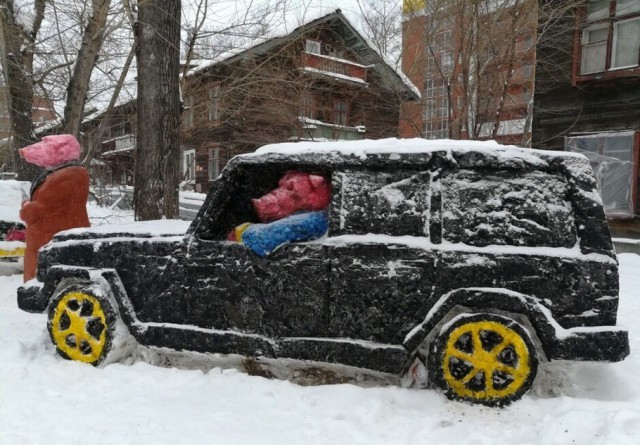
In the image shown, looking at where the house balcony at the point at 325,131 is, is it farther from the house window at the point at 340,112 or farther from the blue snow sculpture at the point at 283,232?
the blue snow sculpture at the point at 283,232

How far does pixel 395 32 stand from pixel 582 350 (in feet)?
53.3

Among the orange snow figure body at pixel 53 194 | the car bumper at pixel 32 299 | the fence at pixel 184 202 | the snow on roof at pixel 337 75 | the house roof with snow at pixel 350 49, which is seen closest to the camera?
the car bumper at pixel 32 299

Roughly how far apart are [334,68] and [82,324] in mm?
15092

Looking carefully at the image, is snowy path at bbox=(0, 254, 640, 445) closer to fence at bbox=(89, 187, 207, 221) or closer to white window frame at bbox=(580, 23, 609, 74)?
white window frame at bbox=(580, 23, 609, 74)

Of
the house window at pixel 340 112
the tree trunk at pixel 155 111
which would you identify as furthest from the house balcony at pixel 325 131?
the tree trunk at pixel 155 111

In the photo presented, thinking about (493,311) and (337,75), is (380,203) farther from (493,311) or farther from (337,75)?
(337,75)

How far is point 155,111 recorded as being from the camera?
244 inches

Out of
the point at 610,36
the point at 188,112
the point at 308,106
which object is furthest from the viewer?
the point at 308,106

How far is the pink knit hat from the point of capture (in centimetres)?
481

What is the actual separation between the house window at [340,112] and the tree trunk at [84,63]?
957 cm

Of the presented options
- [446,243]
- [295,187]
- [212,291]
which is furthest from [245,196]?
[446,243]

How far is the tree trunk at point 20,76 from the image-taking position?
1012 cm

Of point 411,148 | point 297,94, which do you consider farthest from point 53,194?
point 297,94

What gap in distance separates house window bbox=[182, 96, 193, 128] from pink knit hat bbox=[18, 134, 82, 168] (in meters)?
6.05
